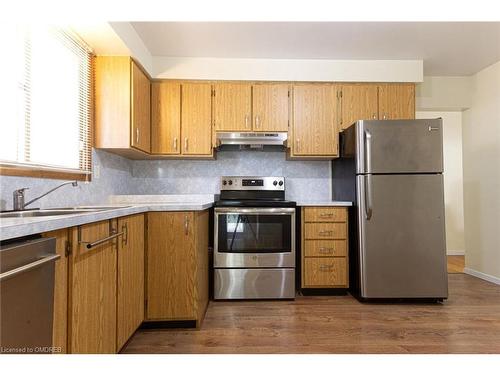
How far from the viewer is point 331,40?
99.6 inches

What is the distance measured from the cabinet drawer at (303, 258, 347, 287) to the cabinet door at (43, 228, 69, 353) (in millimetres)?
2044

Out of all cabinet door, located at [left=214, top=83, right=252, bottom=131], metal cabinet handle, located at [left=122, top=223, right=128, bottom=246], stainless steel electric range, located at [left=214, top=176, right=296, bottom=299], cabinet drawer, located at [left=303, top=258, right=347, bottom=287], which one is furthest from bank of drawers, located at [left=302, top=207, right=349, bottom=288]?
metal cabinet handle, located at [left=122, top=223, right=128, bottom=246]

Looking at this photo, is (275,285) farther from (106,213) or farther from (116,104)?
(116,104)

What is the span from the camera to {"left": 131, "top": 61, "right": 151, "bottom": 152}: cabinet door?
2.36 m

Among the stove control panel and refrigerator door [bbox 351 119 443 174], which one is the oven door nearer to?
the stove control panel

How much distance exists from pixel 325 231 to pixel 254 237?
0.68m

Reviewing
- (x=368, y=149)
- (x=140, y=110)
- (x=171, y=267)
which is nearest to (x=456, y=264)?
(x=368, y=149)

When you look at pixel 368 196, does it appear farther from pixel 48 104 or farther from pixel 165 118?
pixel 48 104

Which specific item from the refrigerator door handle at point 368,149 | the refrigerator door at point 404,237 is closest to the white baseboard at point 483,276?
the refrigerator door at point 404,237

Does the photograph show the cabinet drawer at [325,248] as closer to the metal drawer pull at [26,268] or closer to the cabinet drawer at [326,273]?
the cabinet drawer at [326,273]

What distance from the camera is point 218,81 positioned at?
2.87 metres

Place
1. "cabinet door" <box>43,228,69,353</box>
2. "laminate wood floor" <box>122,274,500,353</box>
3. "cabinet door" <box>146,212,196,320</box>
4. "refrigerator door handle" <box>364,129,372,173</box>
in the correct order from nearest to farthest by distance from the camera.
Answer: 1. "cabinet door" <box>43,228,69,353</box>
2. "laminate wood floor" <box>122,274,500,353</box>
3. "cabinet door" <box>146,212,196,320</box>
4. "refrigerator door handle" <box>364,129,372,173</box>

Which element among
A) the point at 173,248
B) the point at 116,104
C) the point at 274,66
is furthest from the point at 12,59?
the point at 274,66

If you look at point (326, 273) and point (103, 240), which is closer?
point (103, 240)
